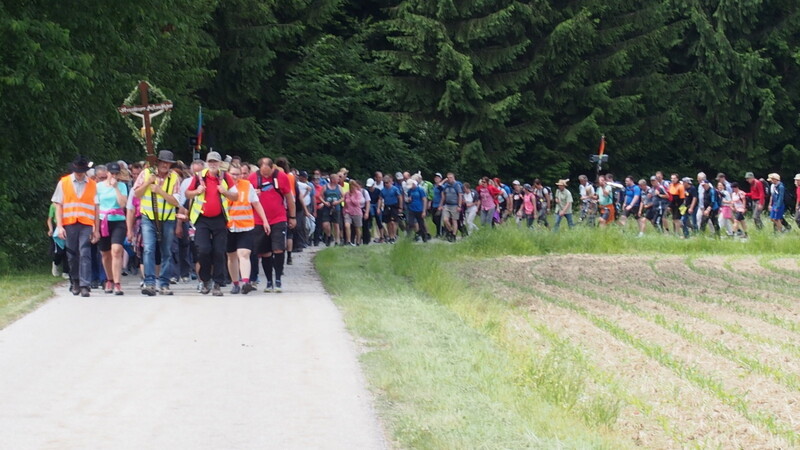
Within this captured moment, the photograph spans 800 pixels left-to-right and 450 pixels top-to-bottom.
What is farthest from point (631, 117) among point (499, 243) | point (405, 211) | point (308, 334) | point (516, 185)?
point (308, 334)

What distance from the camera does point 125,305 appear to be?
1589 cm

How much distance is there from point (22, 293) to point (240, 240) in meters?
2.64

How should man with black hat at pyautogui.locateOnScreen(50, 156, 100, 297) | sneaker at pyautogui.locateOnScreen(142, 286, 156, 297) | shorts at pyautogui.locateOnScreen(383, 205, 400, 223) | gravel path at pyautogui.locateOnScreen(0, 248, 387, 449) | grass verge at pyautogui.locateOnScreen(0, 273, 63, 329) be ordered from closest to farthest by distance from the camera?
gravel path at pyautogui.locateOnScreen(0, 248, 387, 449) → grass verge at pyautogui.locateOnScreen(0, 273, 63, 329) → man with black hat at pyautogui.locateOnScreen(50, 156, 100, 297) → sneaker at pyautogui.locateOnScreen(142, 286, 156, 297) → shorts at pyautogui.locateOnScreen(383, 205, 400, 223)

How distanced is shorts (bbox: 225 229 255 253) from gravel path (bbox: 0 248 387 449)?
64.7 inches

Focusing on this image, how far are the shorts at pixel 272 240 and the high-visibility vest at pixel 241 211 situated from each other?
67 centimetres

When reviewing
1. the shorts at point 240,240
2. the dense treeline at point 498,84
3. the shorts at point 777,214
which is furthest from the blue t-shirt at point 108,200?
the shorts at point 777,214

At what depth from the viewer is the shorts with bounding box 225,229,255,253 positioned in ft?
56.7

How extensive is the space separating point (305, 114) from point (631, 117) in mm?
16221

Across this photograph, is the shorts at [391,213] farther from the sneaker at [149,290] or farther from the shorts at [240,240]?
the sneaker at [149,290]

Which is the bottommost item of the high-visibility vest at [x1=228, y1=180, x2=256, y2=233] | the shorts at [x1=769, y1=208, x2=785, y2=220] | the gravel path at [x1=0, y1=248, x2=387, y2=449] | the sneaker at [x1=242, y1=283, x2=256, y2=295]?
the shorts at [x1=769, y1=208, x2=785, y2=220]

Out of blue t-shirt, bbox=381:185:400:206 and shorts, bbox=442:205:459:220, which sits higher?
blue t-shirt, bbox=381:185:400:206

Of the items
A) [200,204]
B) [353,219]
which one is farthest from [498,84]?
[200,204]

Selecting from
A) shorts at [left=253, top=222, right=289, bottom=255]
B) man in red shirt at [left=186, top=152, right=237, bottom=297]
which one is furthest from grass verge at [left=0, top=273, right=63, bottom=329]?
shorts at [left=253, top=222, right=289, bottom=255]

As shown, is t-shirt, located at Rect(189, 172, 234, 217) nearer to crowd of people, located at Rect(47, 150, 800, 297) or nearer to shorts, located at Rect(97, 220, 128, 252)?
crowd of people, located at Rect(47, 150, 800, 297)
